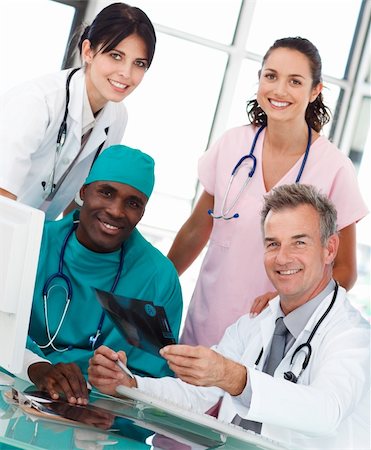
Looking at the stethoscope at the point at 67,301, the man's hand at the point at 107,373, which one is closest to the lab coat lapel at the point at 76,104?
the stethoscope at the point at 67,301

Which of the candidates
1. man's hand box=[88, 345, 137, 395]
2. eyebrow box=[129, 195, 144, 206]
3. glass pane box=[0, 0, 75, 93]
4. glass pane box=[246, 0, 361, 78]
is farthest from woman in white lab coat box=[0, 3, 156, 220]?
glass pane box=[246, 0, 361, 78]

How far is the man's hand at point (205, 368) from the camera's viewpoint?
1.54 metres

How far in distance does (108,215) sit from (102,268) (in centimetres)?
15

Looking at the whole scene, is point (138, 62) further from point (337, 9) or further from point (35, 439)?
point (337, 9)

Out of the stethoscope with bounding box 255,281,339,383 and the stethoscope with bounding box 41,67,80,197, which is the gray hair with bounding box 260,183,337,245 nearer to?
the stethoscope with bounding box 255,281,339,383

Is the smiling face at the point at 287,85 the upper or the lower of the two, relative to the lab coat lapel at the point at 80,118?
upper

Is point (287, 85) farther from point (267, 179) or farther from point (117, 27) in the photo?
point (117, 27)

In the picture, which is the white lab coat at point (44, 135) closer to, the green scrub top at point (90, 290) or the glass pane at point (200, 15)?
the green scrub top at point (90, 290)

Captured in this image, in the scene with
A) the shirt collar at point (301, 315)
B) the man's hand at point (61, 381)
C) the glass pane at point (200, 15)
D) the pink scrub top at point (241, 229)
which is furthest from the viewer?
the glass pane at point (200, 15)

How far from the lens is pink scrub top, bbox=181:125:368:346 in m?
2.51

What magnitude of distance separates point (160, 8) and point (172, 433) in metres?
3.39

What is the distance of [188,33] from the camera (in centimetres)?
455

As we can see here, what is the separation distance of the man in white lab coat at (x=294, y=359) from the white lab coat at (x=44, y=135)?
684 mm

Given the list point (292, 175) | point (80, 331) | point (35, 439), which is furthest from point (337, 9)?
point (35, 439)
